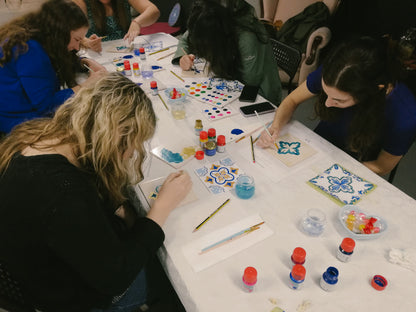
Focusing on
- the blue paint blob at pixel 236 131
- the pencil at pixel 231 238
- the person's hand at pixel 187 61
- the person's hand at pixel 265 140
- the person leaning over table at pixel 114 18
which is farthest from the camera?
the person leaning over table at pixel 114 18

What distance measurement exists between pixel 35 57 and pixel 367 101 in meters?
1.80

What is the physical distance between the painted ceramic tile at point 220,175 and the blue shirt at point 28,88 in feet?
3.56

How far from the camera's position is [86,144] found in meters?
0.92

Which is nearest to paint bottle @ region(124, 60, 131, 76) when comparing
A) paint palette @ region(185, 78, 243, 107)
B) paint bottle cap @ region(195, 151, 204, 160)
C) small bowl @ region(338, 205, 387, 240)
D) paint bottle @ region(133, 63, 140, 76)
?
paint bottle @ region(133, 63, 140, 76)

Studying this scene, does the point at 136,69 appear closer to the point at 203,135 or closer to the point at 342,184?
the point at 203,135

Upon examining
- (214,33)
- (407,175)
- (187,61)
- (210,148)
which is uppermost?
(214,33)

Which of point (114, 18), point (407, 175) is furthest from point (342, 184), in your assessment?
point (114, 18)

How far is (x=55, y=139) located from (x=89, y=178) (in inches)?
7.0

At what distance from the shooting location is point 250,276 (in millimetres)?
888

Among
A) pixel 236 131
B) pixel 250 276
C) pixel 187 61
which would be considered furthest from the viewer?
pixel 187 61

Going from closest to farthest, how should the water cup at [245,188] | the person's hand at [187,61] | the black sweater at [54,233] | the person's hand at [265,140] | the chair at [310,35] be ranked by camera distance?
1. the black sweater at [54,233]
2. the water cup at [245,188]
3. the person's hand at [265,140]
4. the person's hand at [187,61]
5. the chair at [310,35]

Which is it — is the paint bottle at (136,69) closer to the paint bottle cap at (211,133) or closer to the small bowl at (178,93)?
the small bowl at (178,93)

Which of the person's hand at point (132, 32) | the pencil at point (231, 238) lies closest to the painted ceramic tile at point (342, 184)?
the pencil at point (231, 238)

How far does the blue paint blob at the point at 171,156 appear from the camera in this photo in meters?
1.44
